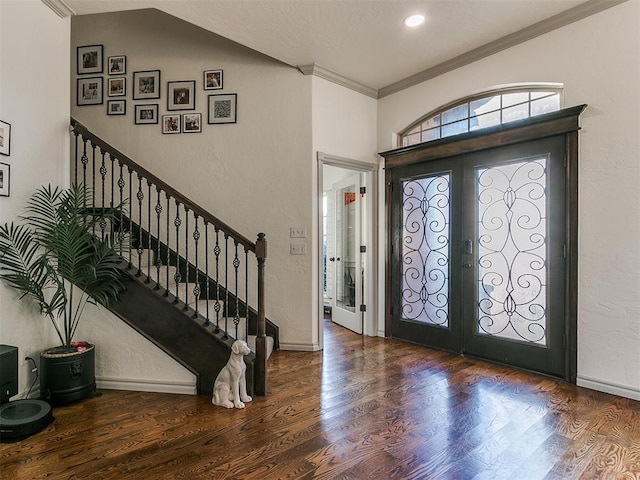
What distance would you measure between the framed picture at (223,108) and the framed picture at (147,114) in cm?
64

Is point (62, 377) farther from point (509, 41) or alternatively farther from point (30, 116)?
point (509, 41)

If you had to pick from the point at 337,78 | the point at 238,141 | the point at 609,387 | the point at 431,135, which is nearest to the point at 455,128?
the point at 431,135

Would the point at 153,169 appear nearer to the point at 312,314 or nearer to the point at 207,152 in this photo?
the point at 207,152

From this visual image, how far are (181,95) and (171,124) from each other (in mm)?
343

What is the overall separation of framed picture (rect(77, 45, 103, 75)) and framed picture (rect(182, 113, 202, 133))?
1184 mm

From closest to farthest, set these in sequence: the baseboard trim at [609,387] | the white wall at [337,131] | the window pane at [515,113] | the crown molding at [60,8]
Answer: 1. the baseboard trim at [609,387]
2. the crown molding at [60,8]
3. the window pane at [515,113]
4. the white wall at [337,131]

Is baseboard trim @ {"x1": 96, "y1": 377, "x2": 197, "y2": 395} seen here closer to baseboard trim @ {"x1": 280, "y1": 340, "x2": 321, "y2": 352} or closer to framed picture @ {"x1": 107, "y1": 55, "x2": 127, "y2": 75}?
baseboard trim @ {"x1": 280, "y1": 340, "x2": 321, "y2": 352}

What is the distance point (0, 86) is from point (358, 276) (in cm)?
366

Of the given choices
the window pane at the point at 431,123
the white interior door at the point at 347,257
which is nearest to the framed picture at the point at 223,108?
the white interior door at the point at 347,257

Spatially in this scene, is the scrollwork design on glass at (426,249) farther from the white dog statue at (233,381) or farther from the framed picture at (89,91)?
the framed picture at (89,91)

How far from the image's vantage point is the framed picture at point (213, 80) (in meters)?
3.93

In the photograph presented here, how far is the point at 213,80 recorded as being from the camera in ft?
12.9

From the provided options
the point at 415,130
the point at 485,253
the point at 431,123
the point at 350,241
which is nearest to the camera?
the point at 485,253

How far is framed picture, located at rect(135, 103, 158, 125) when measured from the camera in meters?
4.00
